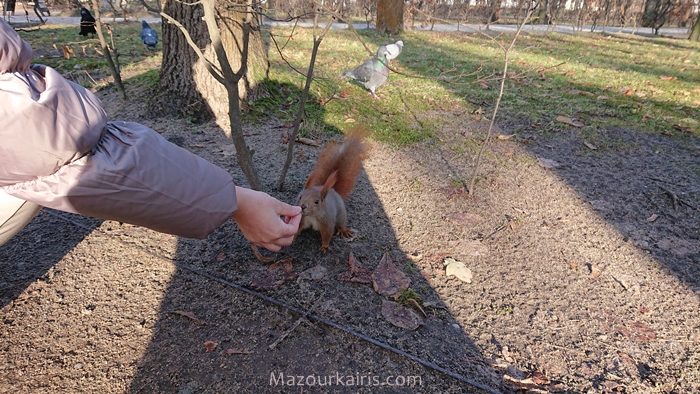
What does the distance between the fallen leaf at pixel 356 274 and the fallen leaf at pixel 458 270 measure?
0.31 m

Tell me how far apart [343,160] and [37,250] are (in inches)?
49.3

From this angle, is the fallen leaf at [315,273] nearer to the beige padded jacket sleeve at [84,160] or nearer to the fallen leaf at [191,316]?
the fallen leaf at [191,316]

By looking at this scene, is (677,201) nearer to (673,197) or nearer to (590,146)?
(673,197)

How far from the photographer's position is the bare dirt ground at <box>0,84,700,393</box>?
4.18 feet

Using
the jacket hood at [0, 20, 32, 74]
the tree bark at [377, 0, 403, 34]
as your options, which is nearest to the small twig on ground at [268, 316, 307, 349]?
the jacket hood at [0, 20, 32, 74]

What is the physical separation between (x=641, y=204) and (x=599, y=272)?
742 millimetres

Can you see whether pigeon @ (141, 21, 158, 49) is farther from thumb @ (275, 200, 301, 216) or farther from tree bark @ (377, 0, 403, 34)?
thumb @ (275, 200, 301, 216)

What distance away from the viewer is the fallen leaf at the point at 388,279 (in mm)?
1577

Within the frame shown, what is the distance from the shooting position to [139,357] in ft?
4.18

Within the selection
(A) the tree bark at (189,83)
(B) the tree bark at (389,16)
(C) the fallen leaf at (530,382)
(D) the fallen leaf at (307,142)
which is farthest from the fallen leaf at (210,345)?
(B) the tree bark at (389,16)

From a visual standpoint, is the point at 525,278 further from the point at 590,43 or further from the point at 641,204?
the point at 590,43

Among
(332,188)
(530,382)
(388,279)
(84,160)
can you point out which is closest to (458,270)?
(388,279)

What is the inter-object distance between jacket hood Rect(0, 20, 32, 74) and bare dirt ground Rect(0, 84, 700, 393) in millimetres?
839

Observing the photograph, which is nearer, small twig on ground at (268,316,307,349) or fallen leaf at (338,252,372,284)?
small twig on ground at (268,316,307,349)
